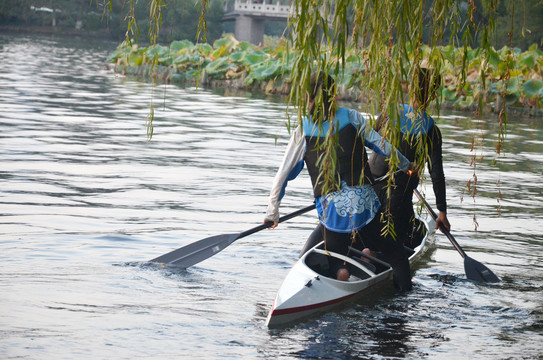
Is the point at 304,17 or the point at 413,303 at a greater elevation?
the point at 304,17

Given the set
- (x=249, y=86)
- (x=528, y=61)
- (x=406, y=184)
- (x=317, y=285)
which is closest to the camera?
(x=317, y=285)

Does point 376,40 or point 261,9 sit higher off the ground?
point 261,9

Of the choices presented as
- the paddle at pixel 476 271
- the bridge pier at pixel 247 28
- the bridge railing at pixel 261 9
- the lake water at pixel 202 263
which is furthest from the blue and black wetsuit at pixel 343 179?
the bridge pier at pixel 247 28

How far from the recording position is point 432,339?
4.67 meters

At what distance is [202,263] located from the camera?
20.1 feet

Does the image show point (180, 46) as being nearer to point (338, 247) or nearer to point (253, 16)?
point (338, 247)

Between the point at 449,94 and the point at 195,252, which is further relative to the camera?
the point at 449,94

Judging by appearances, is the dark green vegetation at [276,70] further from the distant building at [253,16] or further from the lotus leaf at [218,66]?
the distant building at [253,16]

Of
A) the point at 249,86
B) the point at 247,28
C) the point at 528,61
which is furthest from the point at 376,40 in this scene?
the point at 247,28

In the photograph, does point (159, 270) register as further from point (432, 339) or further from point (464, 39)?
point (464, 39)

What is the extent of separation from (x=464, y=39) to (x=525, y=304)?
6.83ft

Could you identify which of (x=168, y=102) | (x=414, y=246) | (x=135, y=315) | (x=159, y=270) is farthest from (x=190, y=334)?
(x=168, y=102)

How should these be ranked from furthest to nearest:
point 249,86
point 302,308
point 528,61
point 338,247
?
1. point 249,86
2. point 528,61
3. point 338,247
4. point 302,308

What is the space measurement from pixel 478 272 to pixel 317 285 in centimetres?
153
